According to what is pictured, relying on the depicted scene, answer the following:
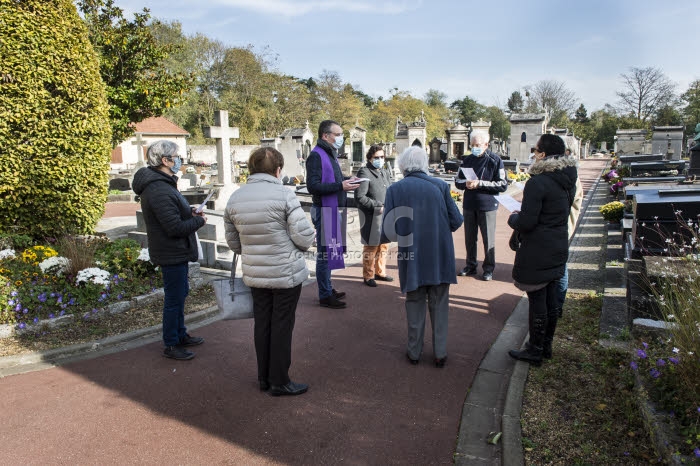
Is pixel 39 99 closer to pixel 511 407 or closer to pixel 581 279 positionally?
pixel 511 407

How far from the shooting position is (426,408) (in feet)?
11.6

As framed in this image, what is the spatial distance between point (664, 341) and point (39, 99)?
7.82 meters

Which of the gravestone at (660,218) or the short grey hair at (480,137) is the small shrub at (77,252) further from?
the gravestone at (660,218)

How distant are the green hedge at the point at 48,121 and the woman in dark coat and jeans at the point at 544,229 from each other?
630 cm

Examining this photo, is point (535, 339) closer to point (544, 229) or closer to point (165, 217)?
point (544, 229)

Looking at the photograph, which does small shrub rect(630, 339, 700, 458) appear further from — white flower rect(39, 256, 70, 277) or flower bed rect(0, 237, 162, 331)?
white flower rect(39, 256, 70, 277)

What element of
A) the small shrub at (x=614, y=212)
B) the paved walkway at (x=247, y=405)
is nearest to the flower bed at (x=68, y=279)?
the paved walkway at (x=247, y=405)

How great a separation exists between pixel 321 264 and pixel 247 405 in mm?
2273

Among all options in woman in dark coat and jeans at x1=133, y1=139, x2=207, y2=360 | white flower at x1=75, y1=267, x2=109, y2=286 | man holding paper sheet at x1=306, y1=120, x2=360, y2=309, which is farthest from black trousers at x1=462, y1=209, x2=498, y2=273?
white flower at x1=75, y1=267, x2=109, y2=286

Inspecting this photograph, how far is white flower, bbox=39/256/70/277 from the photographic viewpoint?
234 inches

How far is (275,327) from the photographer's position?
12.0 ft

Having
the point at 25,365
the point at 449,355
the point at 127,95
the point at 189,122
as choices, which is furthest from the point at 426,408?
the point at 189,122

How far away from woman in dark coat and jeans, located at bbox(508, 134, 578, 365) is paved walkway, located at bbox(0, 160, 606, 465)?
843mm

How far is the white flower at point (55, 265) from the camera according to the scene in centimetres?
594
